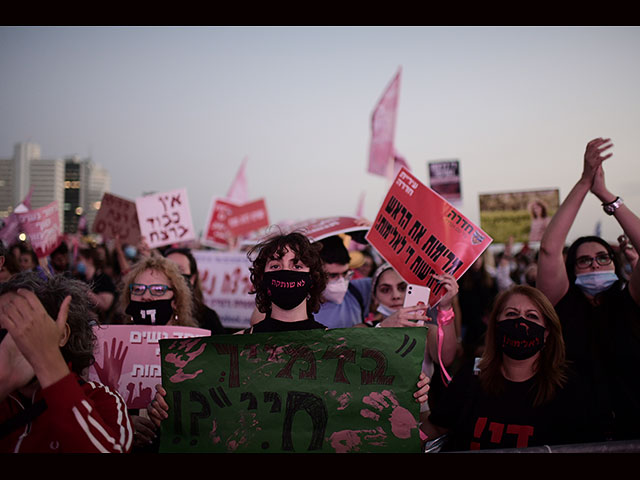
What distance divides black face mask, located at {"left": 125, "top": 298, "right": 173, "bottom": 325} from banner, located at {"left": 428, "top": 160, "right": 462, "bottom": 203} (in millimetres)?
6919

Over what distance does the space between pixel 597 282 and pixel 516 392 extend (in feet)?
4.16

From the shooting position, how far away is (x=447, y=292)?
322cm

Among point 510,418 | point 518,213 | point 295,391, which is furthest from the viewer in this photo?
point 518,213

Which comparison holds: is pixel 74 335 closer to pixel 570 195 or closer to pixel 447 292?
pixel 447 292

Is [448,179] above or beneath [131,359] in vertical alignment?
above

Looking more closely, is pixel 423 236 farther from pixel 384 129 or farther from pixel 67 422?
pixel 384 129

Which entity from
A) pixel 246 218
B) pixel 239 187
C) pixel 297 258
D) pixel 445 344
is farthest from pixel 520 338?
pixel 239 187

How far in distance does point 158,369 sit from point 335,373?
140cm

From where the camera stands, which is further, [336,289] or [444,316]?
[336,289]

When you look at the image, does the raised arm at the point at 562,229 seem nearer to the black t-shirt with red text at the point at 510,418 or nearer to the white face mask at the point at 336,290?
the black t-shirt with red text at the point at 510,418

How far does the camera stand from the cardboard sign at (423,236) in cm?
338

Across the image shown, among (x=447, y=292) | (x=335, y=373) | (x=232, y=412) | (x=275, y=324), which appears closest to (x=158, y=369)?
(x=275, y=324)

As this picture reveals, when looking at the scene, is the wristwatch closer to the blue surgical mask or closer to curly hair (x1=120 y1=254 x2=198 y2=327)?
the blue surgical mask

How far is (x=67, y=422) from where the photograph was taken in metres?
1.76
